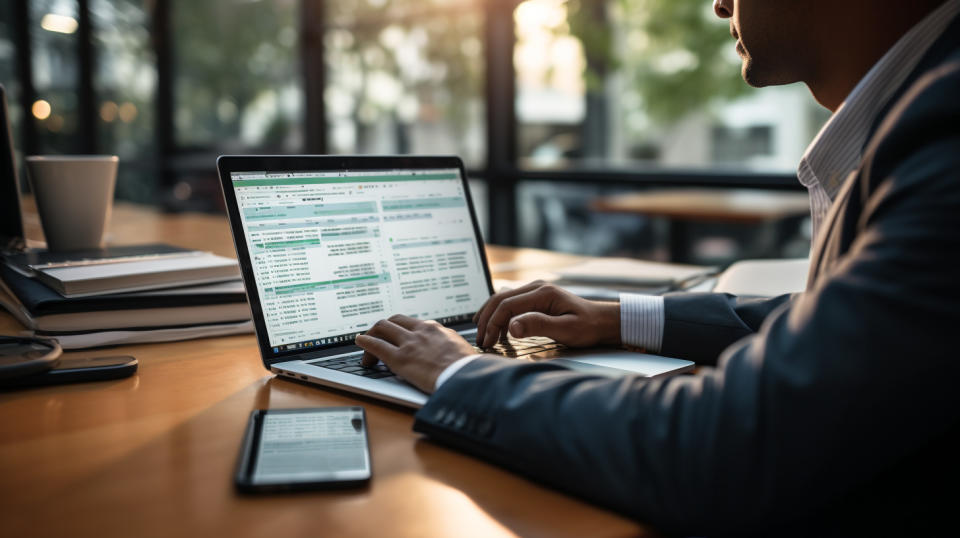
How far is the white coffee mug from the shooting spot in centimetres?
147

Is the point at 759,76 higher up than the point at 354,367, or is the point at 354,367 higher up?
the point at 759,76

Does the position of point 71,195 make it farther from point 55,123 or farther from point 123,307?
point 55,123

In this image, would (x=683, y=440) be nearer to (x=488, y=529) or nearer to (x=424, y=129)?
(x=488, y=529)

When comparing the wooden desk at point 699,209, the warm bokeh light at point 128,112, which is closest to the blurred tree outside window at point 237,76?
the warm bokeh light at point 128,112

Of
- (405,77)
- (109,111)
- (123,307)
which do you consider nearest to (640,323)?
(123,307)

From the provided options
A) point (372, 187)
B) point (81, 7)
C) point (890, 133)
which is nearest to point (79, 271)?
point (372, 187)

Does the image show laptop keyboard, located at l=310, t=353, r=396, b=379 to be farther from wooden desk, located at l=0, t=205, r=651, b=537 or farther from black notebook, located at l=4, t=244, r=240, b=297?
black notebook, located at l=4, t=244, r=240, b=297

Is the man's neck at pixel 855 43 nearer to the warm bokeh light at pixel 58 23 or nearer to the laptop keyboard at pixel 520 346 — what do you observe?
the laptop keyboard at pixel 520 346

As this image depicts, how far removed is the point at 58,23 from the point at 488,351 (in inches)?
276

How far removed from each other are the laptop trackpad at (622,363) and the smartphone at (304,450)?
0.29m

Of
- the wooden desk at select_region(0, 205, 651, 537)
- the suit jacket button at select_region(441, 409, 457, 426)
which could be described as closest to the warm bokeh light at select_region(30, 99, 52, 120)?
the wooden desk at select_region(0, 205, 651, 537)

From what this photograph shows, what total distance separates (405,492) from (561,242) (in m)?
4.20

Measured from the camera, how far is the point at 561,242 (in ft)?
15.7

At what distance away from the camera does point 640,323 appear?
1.04 meters
